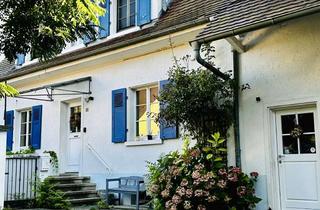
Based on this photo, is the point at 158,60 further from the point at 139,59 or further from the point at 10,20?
the point at 10,20

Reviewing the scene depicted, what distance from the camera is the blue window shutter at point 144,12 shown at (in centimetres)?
1154

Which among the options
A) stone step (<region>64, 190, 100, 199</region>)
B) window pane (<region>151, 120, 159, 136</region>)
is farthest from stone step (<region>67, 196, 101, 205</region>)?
window pane (<region>151, 120, 159, 136</region>)

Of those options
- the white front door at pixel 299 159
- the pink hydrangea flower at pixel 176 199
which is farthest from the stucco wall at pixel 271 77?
the pink hydrangea flower at pixel 176 199

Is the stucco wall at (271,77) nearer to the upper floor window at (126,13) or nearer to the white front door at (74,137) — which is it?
the upper floor window at (126,13)

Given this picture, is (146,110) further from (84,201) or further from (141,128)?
(84,201)

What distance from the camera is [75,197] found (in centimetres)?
1139

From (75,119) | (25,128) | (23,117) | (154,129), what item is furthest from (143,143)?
(23,117)

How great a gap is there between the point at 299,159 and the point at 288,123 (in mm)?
735

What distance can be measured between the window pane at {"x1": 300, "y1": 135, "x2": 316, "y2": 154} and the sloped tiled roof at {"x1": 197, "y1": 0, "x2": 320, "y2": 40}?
239 centimetres

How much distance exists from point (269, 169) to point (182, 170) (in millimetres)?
1684

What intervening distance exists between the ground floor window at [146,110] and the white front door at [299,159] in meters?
3.37

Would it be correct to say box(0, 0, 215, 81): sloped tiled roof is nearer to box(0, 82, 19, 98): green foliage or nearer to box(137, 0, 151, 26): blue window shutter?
box(137, 0, 151, 26): blue window shutter

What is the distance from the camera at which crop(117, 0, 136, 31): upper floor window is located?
12.3m

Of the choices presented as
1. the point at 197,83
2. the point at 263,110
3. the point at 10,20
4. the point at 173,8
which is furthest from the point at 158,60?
the point at 10,20
